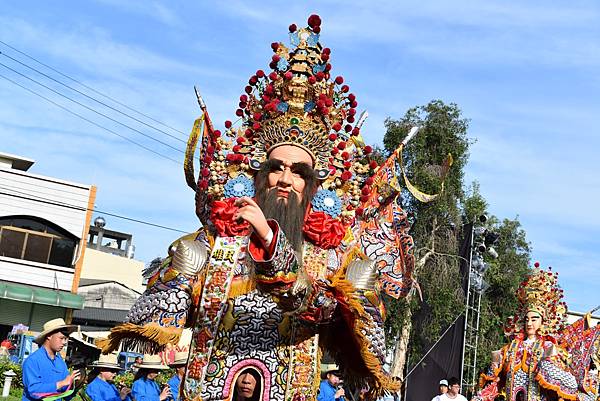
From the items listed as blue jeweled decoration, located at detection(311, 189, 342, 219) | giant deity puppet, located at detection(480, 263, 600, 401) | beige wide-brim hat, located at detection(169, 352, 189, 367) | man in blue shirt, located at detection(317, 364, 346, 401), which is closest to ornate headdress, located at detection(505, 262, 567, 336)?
giant deity puppet, located at detection(480, 263, 600, 401)

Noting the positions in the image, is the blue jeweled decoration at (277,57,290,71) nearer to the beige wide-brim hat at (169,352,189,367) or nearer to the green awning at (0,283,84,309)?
the beige wide-brim hat at (169,352,189,367)

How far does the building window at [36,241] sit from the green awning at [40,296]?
935 mm

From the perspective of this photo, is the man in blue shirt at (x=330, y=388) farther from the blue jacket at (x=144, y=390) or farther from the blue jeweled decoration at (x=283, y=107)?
the blue jeweled decoration at (x=283, y=107)

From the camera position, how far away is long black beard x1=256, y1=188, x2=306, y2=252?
4680 mm

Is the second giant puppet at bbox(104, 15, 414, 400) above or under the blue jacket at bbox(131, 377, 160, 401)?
above

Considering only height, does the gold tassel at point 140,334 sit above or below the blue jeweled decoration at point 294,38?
below

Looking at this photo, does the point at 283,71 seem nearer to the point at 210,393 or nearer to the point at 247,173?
the point at 247,173

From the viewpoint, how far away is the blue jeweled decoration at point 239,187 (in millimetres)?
4938

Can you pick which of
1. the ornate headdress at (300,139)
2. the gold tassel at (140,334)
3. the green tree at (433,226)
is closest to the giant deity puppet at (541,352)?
the ornate headdress at (300,139)

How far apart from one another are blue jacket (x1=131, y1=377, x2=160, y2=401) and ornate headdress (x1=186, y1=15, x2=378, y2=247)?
3.57 metres

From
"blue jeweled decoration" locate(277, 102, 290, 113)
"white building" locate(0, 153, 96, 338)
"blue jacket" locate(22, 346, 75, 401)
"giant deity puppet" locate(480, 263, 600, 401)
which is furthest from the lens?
"white building" locate(0, 153, 96, 338)

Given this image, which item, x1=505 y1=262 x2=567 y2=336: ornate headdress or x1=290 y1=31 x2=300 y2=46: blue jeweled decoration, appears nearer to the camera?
x1=290 y1=31 x2=300 y2=46: blue jeweled decoration

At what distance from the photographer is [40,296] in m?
23.1

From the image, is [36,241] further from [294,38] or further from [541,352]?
Answer: [294,38]
